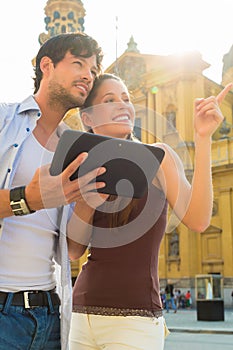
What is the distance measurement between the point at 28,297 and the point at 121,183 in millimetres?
498

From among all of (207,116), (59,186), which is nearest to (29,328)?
(59,186)

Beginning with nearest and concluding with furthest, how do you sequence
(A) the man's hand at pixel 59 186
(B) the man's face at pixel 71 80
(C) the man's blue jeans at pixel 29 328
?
(A) the man's hand at pixel 59 186 < (C) the man's blue jeans at pixel 29 328 < (B) the man's face at pixel 71 80

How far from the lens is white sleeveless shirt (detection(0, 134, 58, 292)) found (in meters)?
1.76

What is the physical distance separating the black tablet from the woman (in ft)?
0.71

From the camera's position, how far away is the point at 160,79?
91.4 ft

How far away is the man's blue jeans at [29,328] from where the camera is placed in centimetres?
172

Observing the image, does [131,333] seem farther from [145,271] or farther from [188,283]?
[188,283]

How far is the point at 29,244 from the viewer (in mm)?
1801

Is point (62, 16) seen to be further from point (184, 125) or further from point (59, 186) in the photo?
point (59, 186)

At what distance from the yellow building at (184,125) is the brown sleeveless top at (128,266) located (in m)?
20.0

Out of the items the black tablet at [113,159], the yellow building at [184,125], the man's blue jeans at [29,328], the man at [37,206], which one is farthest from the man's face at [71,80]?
the yellow building at [184,125]

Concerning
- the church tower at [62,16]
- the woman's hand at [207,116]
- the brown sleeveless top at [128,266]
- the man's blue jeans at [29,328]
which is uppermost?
the church tower at [62,16]

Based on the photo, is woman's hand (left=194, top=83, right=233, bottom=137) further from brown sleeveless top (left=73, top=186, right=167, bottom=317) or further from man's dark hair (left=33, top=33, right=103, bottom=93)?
man's dark hair (left=33, top=33, right=103, bottom=93)

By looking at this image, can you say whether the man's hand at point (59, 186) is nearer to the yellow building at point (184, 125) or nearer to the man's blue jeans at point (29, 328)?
the man's blue jeans at point (29, 328)
